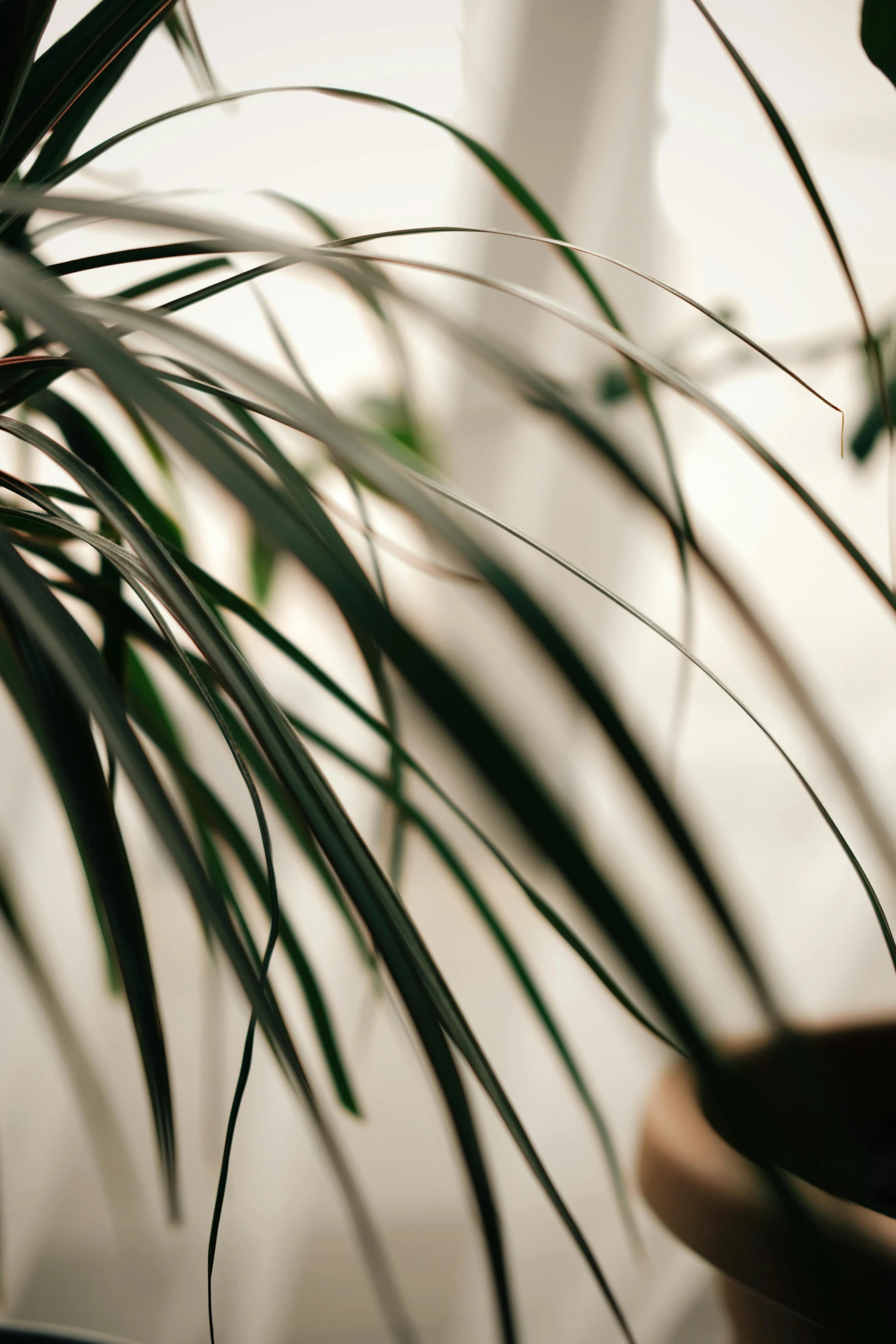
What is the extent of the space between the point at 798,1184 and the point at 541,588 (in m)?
0.62

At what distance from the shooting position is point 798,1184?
0.40ft

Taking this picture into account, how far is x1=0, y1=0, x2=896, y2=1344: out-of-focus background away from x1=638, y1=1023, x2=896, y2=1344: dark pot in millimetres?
166

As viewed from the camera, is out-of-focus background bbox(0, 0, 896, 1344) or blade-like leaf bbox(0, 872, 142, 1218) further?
out-of-focus background bbox(0, 0, 896, 1344)

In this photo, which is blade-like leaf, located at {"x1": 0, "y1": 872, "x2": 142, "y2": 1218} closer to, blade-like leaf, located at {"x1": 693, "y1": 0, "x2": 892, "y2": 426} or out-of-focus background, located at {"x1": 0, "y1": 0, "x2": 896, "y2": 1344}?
blade-like leaf, located at {"x1": 693, "y1": 0, "x2": 892, "y2": 426}

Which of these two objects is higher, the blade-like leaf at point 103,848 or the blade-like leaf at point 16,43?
the blade-like leaf at point 16,43

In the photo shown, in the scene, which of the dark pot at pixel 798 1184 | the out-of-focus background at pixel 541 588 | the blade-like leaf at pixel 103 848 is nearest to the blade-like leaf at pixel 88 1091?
the blade-like leaf at pixel 103 848

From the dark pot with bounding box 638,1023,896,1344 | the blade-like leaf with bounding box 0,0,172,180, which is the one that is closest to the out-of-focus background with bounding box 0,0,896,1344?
the dark pot with bounding box 638,1023,896,1344

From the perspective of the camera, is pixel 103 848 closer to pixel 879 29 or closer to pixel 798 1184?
pixel 798 1184

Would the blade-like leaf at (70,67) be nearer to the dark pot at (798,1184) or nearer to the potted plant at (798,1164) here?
the potted plant at (798,1164)

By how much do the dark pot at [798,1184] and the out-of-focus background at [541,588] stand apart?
0.17 meters

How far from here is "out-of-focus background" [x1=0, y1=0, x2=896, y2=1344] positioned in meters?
0.79

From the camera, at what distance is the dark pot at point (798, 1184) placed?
108mm

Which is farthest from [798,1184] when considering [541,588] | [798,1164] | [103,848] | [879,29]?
[541,588]

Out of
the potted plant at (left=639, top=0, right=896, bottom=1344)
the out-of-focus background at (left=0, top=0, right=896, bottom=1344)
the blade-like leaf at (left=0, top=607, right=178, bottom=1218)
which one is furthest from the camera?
the out-of-focus background at (left=0, top=0, right=896, bottom=1344)
